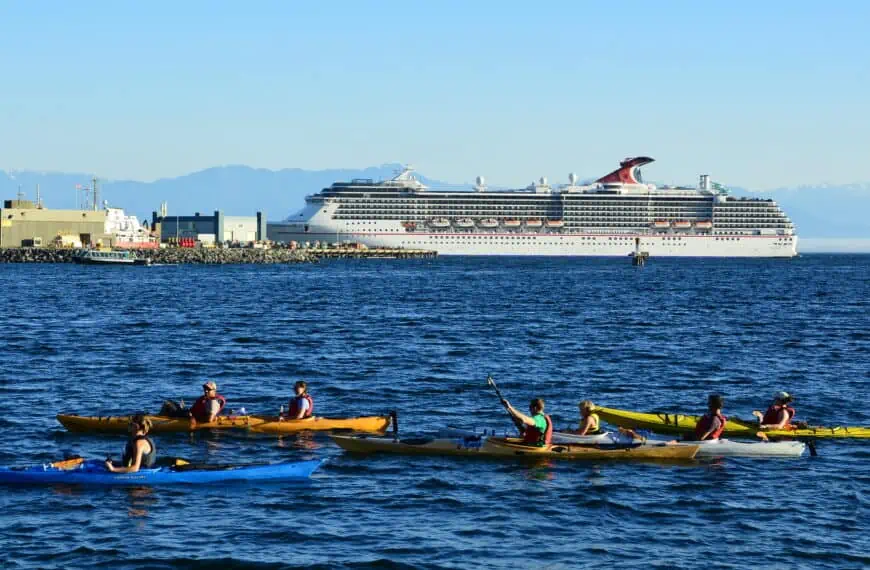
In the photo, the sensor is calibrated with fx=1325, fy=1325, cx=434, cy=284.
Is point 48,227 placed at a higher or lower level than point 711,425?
higher

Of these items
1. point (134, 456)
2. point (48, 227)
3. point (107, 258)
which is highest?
point (48, 227)

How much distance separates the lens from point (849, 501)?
19734 mm

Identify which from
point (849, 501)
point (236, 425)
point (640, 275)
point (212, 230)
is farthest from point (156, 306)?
point (212, 230)

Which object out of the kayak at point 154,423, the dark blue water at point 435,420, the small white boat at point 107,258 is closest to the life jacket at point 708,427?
the dark blue water at point 435,420

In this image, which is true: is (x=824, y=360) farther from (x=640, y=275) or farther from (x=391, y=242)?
(x=391, y=242)

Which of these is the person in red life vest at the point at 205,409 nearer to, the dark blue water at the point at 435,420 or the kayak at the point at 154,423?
the kayak at the point at 154,423

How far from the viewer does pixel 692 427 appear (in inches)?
1005

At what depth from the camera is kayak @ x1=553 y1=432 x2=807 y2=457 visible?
23.1 m

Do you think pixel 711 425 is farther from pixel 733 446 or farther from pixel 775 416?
pixel 775 416

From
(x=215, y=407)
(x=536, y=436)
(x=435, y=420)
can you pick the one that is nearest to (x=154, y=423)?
(x=215, y=407)

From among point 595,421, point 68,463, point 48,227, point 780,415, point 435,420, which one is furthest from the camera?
point 48,227

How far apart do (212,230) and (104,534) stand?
173611mm

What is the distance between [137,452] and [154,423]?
16.2 feet

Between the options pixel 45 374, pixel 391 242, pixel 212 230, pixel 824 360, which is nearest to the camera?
pixel 45 374
